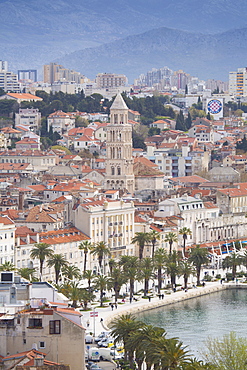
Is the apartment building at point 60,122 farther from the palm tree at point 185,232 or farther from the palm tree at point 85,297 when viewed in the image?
the palm tree at point 85,297

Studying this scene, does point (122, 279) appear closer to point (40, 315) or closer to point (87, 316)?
point (87, 316)

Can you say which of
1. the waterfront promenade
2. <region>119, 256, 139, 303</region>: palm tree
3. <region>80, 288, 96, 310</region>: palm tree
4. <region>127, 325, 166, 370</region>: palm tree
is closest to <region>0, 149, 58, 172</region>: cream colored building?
the waterfront promenade

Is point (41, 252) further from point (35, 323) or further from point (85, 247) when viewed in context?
point (35, 323)

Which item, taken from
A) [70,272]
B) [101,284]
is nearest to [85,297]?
[101,284]

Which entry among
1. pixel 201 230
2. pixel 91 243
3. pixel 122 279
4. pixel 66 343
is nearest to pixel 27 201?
pixel 201 230

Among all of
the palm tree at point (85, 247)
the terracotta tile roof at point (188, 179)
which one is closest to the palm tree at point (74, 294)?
the palm tree at point (85, 247)

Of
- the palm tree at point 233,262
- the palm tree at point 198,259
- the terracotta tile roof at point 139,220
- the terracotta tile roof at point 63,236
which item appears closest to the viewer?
the terracotta tile roof at point 63,236
